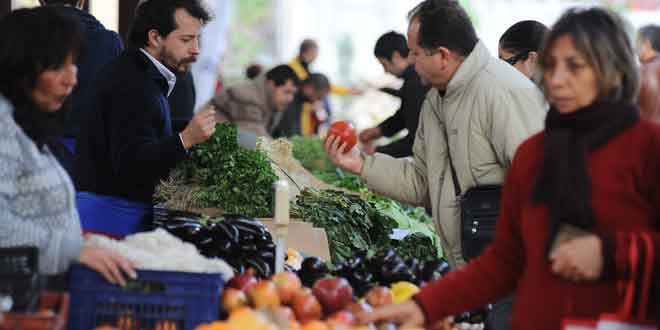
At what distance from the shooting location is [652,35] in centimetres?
1084

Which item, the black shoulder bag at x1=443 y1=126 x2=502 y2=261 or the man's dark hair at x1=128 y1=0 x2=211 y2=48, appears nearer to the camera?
the black shoulder bag at x1=443 y1=126 x2=502 y2=261

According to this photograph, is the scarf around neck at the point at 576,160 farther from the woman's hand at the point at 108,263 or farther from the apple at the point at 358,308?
the woman's hand at the point at 108,263

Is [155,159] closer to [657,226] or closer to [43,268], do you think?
[43,268]

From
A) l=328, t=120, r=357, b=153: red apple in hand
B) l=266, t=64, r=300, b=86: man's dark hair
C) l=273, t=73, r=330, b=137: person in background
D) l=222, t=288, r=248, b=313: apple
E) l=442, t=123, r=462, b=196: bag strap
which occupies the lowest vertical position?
l=273, t=73, r=330, b=137: person in background

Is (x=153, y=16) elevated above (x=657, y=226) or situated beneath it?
elevated above

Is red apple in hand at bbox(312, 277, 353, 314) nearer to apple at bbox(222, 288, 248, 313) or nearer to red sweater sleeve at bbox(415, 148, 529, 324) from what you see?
apple at bbox(222, 288, 248, 313)

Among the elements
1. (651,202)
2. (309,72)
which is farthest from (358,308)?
(309,72)

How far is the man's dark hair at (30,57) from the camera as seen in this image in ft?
11.1

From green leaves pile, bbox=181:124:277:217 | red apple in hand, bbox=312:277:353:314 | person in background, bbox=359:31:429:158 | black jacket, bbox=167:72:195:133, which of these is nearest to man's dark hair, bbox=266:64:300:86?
person in background, bbox=359:31:429:158

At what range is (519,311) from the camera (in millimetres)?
3250

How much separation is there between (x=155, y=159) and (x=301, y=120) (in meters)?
10.1

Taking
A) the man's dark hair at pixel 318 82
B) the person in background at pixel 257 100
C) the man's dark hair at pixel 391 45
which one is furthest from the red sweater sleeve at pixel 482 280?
the man's dark hair at pixel 318 82

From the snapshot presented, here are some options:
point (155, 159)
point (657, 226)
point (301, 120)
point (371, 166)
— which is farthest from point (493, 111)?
point (301, 120)

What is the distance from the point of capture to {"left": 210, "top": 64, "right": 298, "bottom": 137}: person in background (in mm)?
12477
